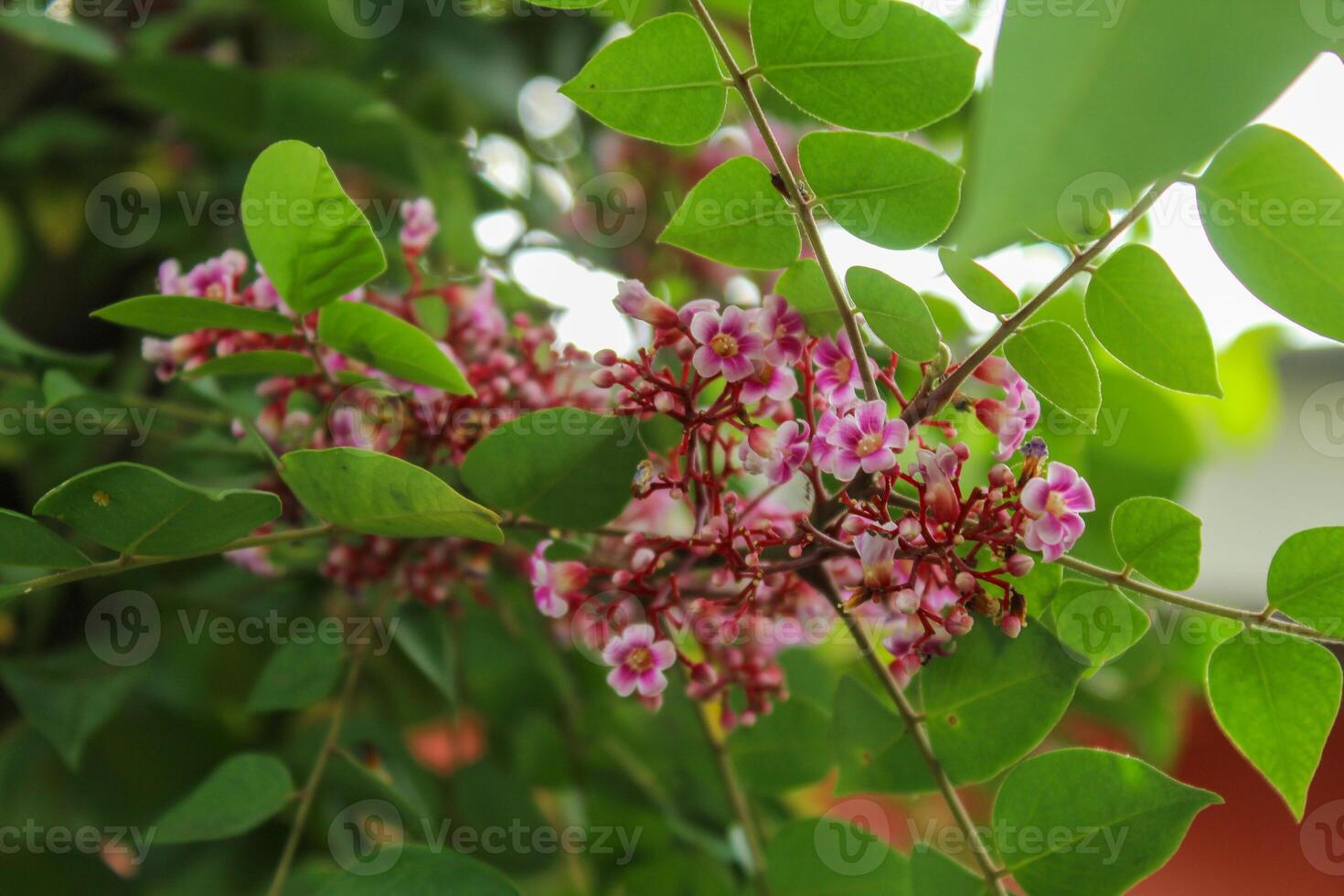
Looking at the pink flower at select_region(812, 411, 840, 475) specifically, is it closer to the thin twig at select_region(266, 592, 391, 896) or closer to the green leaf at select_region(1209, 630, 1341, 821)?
the green leaf at select_region(1209, 630, 1341, 821)

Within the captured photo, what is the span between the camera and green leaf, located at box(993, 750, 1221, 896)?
0.72m

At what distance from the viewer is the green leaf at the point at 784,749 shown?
1096 mm

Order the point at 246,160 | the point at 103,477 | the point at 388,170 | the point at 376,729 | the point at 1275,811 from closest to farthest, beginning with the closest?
the point at 103,477 < the point at 376,729 < the point at 388,170 < the point at 246,160 < the point at 1275,811

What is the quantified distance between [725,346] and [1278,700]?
0.48 m

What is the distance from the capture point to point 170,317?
81 centimetres

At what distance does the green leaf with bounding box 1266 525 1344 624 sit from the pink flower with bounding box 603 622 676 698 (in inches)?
18.1

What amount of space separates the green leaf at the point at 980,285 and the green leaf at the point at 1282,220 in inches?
5.6

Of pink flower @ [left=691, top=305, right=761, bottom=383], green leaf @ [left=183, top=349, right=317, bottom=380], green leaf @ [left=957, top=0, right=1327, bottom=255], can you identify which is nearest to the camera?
green leaf @ [left=957, top=0, right=1327, bottom=255]

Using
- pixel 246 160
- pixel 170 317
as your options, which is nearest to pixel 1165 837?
pixel 170 317

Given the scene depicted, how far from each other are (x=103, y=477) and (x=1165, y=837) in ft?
2.55

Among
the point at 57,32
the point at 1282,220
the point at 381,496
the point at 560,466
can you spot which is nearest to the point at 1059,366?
the point at 1282,220

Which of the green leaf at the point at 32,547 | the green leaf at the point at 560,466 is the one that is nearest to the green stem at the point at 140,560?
the green leaf at the point at 32,547

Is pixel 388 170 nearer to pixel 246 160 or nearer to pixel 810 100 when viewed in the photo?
pixel 246 160

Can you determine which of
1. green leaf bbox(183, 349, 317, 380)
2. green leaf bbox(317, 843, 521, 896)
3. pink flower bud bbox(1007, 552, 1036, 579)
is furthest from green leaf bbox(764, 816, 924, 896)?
green leaf bbox(183, 349, 317, 380)
